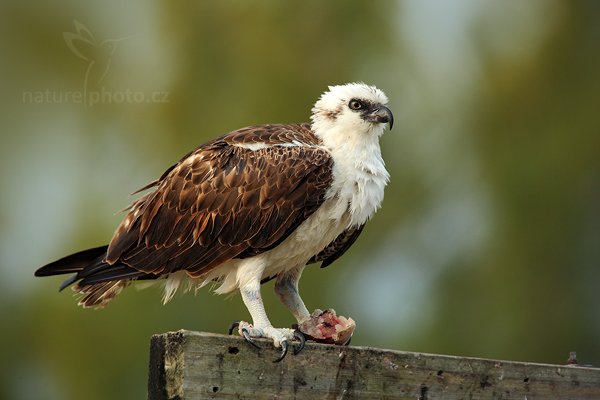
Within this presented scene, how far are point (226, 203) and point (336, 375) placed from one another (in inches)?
74.5

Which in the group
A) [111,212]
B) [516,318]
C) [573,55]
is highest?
[573,55]

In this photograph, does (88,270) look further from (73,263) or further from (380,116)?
(380,116)

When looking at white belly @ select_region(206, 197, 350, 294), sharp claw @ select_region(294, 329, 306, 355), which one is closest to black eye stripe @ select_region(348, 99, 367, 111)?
white belly @ select_region(206, 197, 350, 294)

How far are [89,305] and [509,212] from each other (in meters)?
8.56

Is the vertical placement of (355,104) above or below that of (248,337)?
above

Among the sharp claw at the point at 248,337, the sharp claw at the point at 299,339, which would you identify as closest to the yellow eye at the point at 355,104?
the sharp claw at the point at 299,339

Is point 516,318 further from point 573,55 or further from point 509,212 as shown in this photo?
point 573,55

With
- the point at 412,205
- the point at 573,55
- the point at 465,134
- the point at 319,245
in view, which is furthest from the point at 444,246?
the point at 319,245

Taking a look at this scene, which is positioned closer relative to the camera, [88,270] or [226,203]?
[226,203]

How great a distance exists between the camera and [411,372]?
5.05 metres

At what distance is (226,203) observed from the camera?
655cm

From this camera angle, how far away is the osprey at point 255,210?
641 cm

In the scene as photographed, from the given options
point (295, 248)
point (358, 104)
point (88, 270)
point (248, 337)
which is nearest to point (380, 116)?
point (358, 104)

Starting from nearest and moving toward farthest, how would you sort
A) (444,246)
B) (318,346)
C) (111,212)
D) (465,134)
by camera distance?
(318,346) → (111,212) → (444,246) → (465,134)
